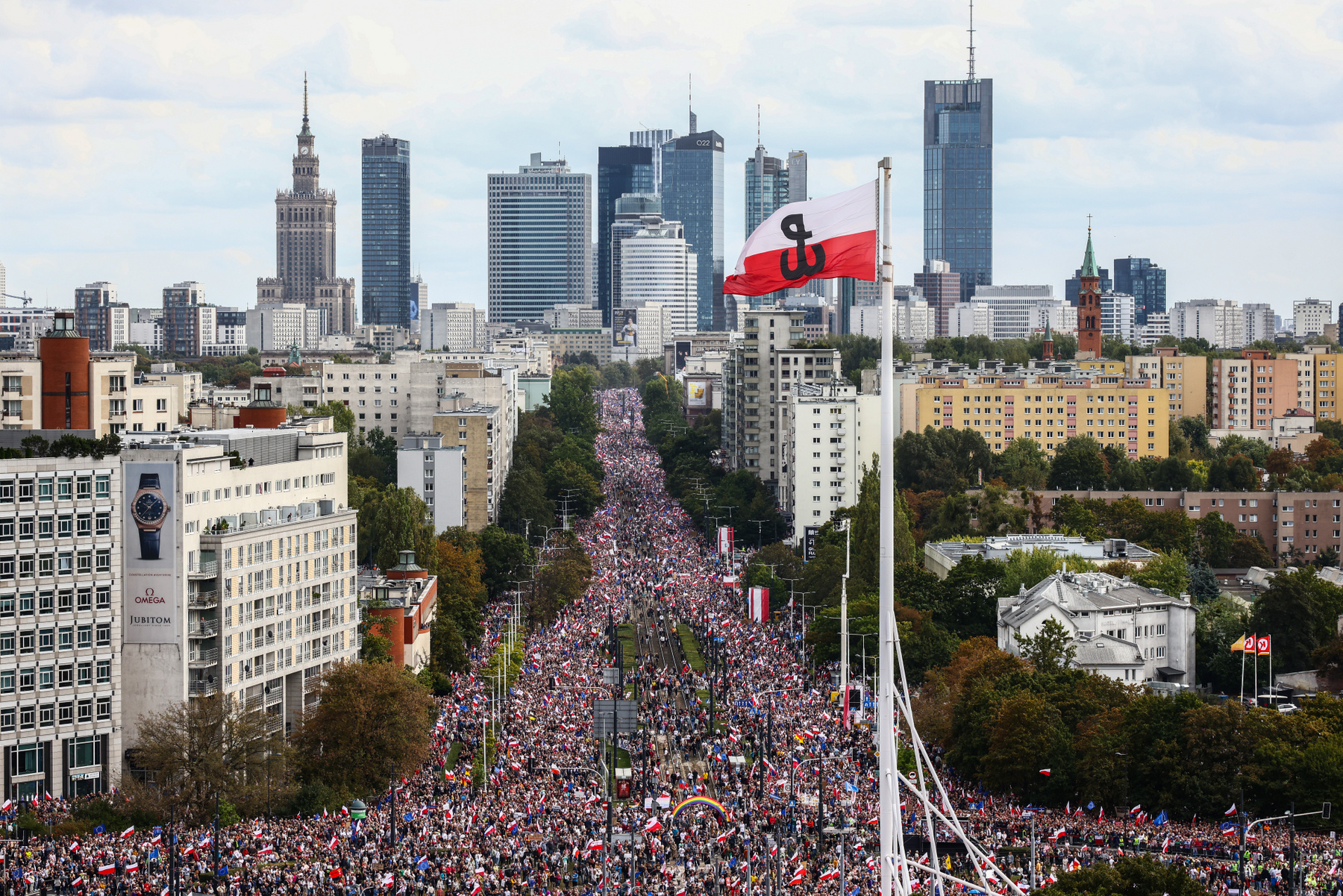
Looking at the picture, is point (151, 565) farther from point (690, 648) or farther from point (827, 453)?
point (827, 453)

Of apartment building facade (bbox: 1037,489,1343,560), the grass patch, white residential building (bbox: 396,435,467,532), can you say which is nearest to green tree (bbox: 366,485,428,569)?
the grass patch

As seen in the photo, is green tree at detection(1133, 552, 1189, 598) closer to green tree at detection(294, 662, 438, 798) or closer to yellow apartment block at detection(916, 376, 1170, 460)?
green tree at detection(294, 662, 438, 798)

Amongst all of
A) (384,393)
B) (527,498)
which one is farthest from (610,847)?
(384,393)

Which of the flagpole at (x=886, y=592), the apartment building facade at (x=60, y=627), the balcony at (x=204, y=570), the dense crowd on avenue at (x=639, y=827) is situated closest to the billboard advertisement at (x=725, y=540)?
the dense crowd on avenue at (x=639, y=827)

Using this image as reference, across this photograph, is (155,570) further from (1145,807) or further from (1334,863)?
(1334,863)

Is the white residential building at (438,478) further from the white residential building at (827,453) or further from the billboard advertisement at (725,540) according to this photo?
the white residential building at (827,453)
